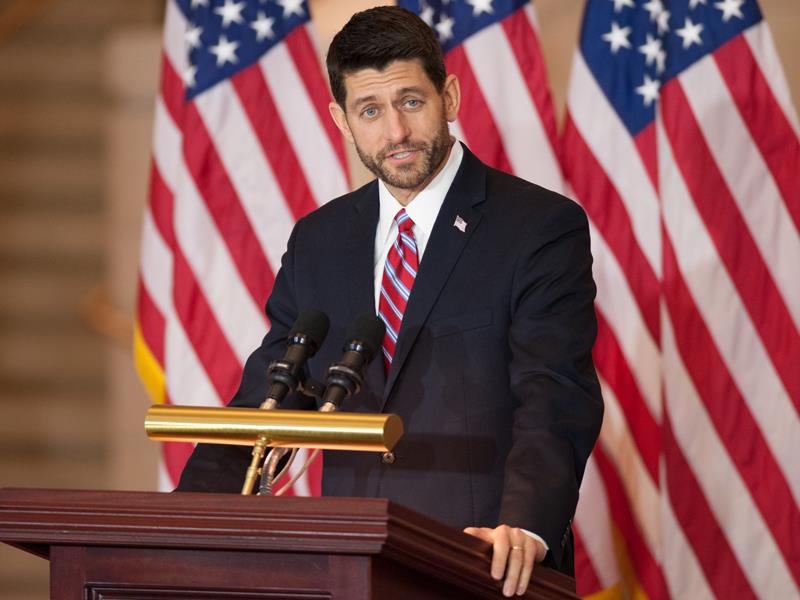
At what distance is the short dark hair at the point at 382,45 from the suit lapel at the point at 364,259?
21 centimetres

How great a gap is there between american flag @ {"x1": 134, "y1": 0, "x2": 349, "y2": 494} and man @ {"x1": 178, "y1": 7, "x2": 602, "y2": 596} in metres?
1.60

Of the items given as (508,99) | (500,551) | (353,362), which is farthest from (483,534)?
(508,99)

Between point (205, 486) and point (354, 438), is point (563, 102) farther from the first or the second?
point (354, 438)

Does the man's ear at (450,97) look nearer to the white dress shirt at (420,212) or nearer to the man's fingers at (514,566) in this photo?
the white dress shirt at (420,212)

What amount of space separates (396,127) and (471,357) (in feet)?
1.48

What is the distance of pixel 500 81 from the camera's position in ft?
14.0

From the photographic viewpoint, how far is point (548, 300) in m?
2.43

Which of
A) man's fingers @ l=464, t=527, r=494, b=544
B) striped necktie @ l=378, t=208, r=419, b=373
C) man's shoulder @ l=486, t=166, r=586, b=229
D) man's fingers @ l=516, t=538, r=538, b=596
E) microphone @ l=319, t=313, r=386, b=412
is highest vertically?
man's shoulder @ l=486, t=166, r=586, b=229

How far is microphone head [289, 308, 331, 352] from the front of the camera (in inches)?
84.5

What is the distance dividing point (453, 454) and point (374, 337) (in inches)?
17.0

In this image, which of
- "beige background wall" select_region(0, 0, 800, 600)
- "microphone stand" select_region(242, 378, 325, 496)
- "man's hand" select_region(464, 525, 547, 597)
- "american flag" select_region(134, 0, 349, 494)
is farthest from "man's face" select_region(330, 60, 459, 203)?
"beige background wall" select_region(0, 0, 800, 600)

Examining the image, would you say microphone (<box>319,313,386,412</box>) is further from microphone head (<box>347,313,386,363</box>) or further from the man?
the man

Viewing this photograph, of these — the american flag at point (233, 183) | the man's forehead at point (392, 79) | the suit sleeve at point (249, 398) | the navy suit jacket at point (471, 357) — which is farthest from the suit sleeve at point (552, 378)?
the american flag at point (233, 183)

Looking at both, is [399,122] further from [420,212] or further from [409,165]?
[420,212]
